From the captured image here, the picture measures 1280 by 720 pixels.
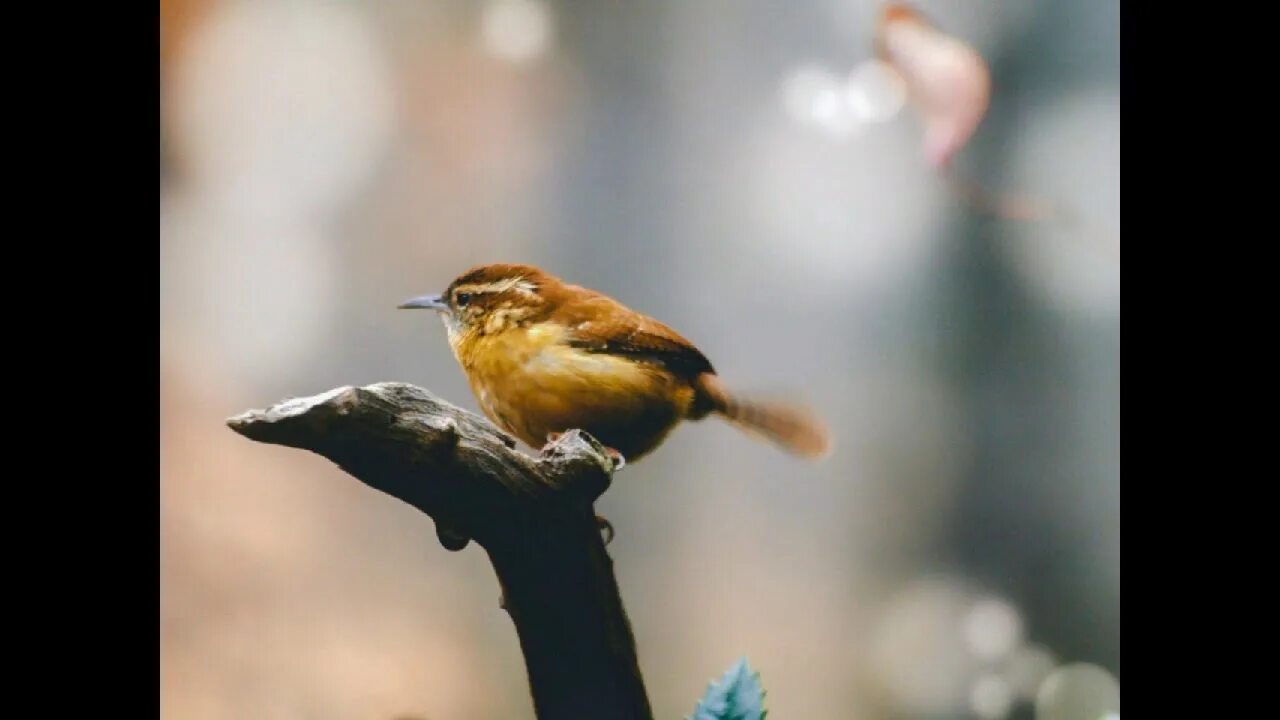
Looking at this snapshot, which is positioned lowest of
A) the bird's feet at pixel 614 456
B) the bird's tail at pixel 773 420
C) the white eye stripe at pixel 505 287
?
the bird's feet at pixel 614 456

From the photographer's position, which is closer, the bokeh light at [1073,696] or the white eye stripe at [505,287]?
the white eye stripe at [505,287]

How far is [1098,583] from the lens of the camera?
201 cm

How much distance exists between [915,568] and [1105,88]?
3.06 ft

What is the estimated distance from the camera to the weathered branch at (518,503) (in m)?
1.59

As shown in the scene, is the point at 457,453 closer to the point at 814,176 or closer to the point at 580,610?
the point at 580,610

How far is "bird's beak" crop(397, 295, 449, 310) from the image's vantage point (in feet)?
6.24

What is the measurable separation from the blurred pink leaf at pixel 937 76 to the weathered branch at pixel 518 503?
32.9 inches

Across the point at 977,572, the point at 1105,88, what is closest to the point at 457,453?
the point at 977,572

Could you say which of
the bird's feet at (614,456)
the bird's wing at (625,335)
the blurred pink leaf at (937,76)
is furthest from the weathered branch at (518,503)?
the blurred pink leaf at (937,76)

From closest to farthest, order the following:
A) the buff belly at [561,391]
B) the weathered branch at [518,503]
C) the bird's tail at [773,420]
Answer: the weathered branch at [518,503] < the buff belly at [561,391] < the bird's tail at [773,420]

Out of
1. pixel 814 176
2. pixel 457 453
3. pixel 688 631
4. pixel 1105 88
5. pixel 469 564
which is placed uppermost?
pixel 1105 88

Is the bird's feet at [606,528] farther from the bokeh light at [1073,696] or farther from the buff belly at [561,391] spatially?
the bokeh light at [1073,696]

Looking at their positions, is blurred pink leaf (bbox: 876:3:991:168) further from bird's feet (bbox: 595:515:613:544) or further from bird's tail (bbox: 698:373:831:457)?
bird's feet (bbox: 595:515:613:544)

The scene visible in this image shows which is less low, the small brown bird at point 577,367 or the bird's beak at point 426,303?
the bird's beak at point 426,303
